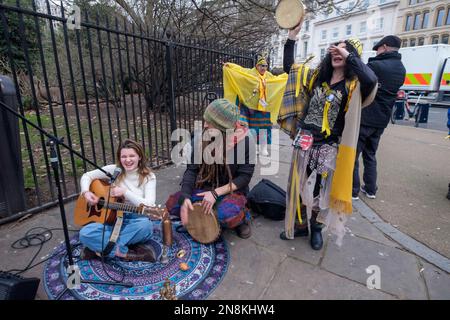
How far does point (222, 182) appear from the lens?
8.93 ft

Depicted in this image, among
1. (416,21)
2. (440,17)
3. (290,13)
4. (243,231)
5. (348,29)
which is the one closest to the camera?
(290,13)

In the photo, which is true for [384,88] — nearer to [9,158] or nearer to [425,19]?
[9,158]

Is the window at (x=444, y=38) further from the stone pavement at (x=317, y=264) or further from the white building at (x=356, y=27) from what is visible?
the stone pavement at (x=317, y=264)

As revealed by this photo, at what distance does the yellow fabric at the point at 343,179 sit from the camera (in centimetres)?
223

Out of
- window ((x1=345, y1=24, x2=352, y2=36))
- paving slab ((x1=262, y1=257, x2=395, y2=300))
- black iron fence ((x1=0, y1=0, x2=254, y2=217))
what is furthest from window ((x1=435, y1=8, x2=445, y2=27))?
paving slab ((x1=262, y1=257, x2=395, y2=300))

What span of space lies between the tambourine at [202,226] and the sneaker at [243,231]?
347mm

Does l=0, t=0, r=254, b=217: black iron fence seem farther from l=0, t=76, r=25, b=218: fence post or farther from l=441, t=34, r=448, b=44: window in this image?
l=441, t=34, r=448, b=44: window

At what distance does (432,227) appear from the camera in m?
3.08

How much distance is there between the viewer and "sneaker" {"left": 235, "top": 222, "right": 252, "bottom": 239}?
2724mm

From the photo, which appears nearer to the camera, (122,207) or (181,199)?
(122,207)

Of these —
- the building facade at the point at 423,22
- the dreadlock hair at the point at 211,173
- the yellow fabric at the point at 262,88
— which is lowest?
the dreadlock hair at the point at 211,173

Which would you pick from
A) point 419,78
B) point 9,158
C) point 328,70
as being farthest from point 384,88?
point 419,78

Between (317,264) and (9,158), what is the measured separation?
10.2ft

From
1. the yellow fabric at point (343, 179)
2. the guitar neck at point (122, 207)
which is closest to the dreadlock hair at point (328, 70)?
the yellow fabric at point (343, 179)
